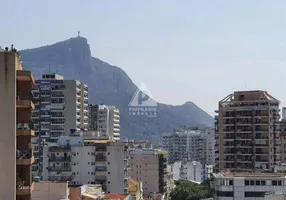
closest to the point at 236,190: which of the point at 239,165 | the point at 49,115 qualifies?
the point at 239,165

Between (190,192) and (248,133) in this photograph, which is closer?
(248,133)

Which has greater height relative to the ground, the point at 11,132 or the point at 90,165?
the point at 11,132

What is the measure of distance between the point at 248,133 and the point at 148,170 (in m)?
18.7

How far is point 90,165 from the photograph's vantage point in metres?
67.2

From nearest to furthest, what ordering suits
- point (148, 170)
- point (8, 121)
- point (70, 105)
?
1. point (8, 121)
2. point (148, 170)
3. point (70, 105)

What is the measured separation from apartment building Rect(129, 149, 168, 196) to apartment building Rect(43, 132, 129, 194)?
29.3m

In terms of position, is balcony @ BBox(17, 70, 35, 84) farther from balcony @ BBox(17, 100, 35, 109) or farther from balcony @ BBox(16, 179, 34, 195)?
balcony @ BBox(16, 179, 34, 195)

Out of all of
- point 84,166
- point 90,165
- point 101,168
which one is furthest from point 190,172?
point 84,166

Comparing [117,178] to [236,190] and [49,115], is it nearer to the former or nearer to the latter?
[236,190]

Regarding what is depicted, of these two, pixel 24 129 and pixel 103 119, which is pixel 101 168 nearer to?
pixel 24 129

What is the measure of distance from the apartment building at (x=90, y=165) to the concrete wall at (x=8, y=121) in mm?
46299

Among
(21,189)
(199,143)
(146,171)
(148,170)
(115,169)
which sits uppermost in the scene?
(21,189)

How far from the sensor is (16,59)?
20.2 metres

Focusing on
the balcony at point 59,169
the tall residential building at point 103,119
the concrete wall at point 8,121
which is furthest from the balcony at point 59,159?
the tall residential building at point 103,119
